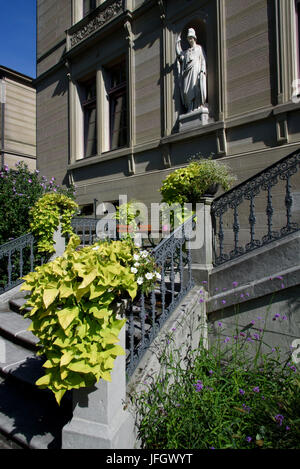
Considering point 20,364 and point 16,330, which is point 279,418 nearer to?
point 20,364

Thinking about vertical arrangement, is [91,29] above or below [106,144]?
above

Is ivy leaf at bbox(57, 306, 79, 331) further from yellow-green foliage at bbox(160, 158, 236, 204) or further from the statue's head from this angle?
the statue's head

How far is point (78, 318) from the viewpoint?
7.18 feet

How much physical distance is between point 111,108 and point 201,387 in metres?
10.3

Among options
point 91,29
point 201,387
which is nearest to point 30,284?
point 201,387

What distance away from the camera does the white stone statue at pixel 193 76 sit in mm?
7539

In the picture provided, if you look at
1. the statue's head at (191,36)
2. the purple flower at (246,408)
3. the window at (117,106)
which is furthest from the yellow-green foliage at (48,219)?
the statue's head at (191,36)

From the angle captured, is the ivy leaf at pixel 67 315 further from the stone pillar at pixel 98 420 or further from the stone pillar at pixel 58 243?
the stone pillar at pixel 58 243

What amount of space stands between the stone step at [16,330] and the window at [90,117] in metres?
7.91

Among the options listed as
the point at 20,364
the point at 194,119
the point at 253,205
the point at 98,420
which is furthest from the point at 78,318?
the point at 194,119

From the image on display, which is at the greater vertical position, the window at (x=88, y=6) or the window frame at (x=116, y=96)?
the window at (x=88, y=6)

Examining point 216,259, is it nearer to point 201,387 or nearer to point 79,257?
point 201,387

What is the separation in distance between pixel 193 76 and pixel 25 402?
765 centimetres

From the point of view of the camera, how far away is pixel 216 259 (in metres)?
4.35
